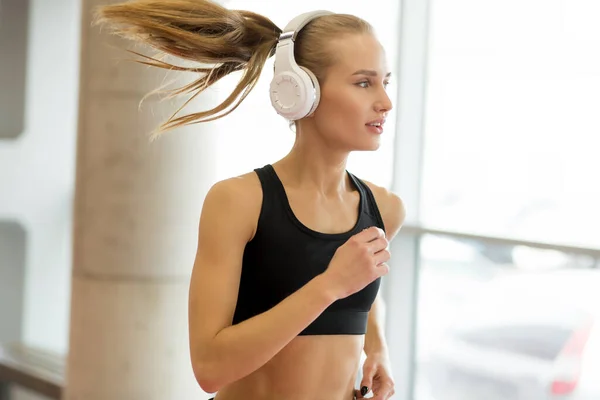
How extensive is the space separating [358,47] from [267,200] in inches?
14.4

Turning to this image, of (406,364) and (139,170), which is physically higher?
(139,170)

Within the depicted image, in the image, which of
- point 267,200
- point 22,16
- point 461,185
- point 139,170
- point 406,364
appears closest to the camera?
point 267,200

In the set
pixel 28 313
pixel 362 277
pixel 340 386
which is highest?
pixel 362 277

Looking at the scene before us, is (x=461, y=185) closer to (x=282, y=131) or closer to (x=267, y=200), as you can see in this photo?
(x=282, y=131)

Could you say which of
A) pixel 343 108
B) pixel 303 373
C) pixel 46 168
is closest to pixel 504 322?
pixel 303 373

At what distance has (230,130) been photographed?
2.85m

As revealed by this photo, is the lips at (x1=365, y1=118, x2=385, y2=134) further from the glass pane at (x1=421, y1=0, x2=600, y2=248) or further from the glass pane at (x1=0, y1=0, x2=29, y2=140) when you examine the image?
the glass pane at (x1=0, y1=0, x2=29, y2=140)

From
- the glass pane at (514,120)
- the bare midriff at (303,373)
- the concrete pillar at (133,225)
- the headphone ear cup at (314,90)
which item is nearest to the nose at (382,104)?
the headphone ear cup at (314,90)

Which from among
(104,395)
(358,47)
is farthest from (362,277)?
(104,395)

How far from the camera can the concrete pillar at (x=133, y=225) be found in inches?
107

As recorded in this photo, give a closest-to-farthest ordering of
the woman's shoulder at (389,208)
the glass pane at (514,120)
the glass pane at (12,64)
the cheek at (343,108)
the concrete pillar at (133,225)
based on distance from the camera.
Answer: the cheek at (343,108) < the woman's shoulder at (389,208) < the concrete pillar at (133,225) < the glass pane at (514,120) < the glass pane at (12,64)

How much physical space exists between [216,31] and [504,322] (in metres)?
1.95

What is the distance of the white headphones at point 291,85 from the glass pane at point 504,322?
1.55m

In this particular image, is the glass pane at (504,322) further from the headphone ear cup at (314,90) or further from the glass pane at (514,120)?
the headphone ear cup at (314,90)
